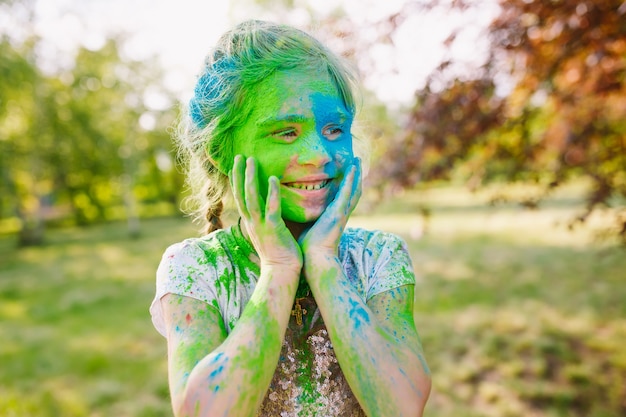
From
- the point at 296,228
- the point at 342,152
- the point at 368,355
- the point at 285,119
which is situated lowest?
the point at 368,355

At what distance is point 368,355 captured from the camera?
1.27m

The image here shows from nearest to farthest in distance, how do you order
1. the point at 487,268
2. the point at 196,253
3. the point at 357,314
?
1. the point at 357,314
2. the point at 196,253
3. the point at 487,268

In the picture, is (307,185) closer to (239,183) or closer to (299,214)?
(299,214)

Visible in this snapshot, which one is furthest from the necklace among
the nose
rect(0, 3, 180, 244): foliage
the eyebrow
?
rect(0, 3, 180, 244): foliage

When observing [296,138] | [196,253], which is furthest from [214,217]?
[296,138]

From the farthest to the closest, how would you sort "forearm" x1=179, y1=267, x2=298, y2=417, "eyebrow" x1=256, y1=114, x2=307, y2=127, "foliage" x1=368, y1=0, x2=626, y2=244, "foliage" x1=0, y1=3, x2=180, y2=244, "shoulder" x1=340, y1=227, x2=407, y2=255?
"foliage" x1=0, y1=3, x2=180, y2=244
"foliage" x1=368, y1=0, x2=626, y2=244
"shoulder" x1=340, y1=227, x2=407, y2=255
"eyebrow" x1=256, y1=114, x2=307, y2=127
"forearm" x1=179, y1=267, x2=298, y2=417

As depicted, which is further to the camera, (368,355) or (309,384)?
(309,384)

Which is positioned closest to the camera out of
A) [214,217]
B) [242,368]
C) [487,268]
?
[242,368]

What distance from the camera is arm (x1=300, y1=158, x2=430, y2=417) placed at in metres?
1.26

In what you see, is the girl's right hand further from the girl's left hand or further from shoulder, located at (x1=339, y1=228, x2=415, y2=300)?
shoulder, located at (x1=339, y1=228, x2=415, y2=300)

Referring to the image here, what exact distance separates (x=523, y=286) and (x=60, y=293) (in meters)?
8.95

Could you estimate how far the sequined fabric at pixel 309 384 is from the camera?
1.43 meters

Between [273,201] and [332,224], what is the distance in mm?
184

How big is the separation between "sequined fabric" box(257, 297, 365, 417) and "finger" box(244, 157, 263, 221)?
1.29 feet
